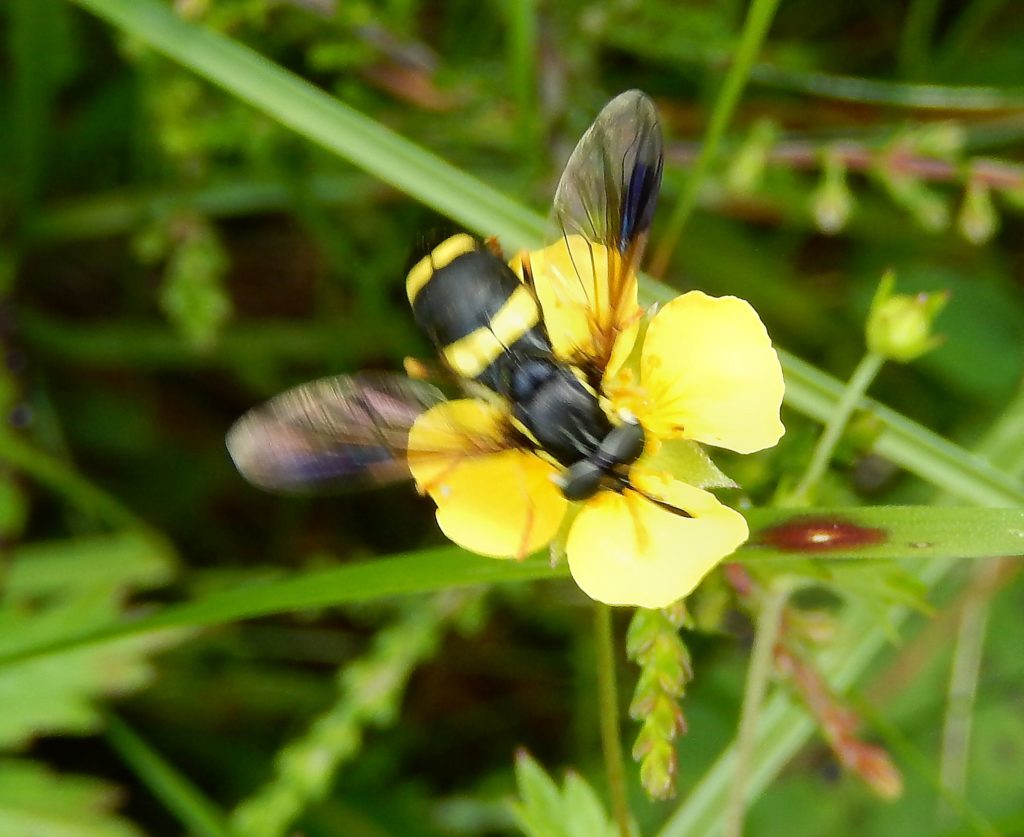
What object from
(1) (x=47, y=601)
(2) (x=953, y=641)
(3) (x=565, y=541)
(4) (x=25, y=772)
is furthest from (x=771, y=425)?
(1) (x=47, y=601)

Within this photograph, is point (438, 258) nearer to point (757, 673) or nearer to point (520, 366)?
point (520, 366)

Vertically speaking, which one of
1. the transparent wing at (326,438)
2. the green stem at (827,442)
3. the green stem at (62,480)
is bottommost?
the green stem at (827,442)

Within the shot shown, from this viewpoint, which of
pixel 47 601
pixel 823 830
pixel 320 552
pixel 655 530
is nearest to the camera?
pixel 655 530

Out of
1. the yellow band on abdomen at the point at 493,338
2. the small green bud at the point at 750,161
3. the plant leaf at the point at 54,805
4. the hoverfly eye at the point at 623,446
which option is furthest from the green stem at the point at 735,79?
the plant leaf at the point at 54,805

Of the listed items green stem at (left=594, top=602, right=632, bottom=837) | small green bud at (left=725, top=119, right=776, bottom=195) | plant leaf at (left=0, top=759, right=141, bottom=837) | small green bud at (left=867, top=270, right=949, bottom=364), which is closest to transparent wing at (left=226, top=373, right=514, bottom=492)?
green stem at (left=594, top=602, right=632, bottom=837)

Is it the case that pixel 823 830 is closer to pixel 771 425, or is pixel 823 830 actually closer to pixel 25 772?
pixel 771 425

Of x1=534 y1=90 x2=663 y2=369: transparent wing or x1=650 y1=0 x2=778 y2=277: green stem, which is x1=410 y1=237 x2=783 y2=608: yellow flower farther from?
x1=650 y1=0 x2=778 y2=277: green stem

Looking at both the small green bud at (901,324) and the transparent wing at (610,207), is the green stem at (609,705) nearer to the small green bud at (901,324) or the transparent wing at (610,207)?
the transparent wing at (610,207)

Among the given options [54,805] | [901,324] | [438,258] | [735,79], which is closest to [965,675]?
[901,324]
